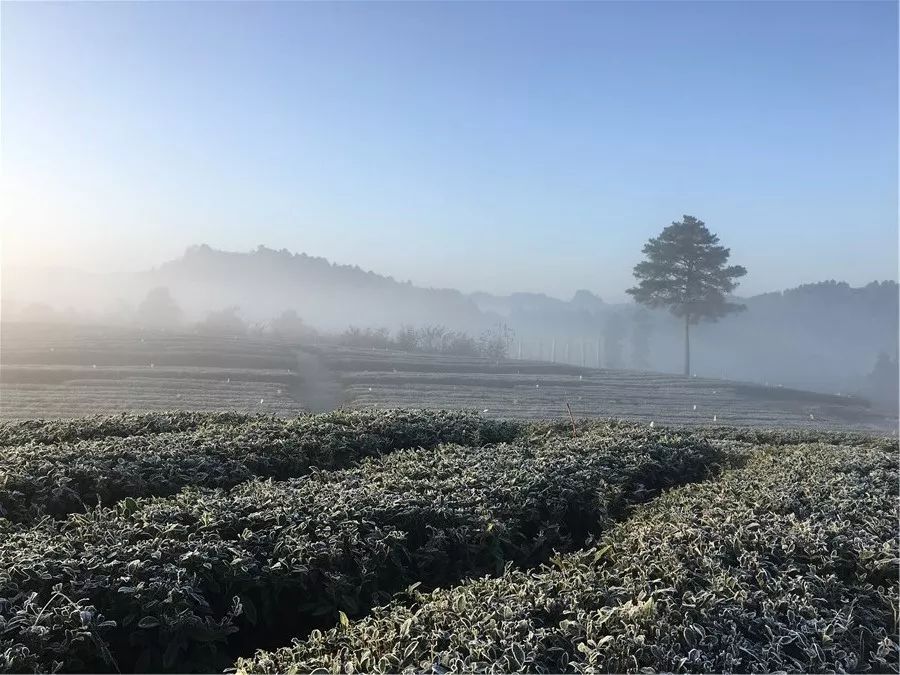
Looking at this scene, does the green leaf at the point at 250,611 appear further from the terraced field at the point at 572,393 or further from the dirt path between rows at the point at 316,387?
the dirt path between rows at the point at 316,387

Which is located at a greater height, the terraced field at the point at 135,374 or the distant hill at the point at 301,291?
the distant hill at the point at 301,291

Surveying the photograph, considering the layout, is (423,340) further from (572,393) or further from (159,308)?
(159,308)

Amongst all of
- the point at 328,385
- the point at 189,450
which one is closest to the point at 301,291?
the point at 328,385

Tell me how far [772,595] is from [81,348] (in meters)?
17.4

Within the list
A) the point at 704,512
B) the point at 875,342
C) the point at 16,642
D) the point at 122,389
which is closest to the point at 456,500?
the point at 704,512

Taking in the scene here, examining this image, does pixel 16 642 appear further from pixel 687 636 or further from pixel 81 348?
pixel 81 348

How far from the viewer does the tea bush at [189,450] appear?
396 cm

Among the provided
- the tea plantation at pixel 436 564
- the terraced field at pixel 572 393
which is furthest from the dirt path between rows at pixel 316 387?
the tea plantation at pixel 436 564

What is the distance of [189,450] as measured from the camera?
190 inches

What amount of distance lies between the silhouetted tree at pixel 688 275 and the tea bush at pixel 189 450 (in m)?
24.5

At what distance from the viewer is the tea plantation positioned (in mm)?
2188

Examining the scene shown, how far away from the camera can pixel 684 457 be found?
18.0 ft

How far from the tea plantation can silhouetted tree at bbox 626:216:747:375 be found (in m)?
25.8

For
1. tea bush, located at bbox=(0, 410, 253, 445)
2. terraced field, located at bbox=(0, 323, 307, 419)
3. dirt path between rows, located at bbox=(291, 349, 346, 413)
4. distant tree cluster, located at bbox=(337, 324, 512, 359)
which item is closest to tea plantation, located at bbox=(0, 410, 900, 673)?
tea bush, located at bbox=(0, 410, 253, 445)
